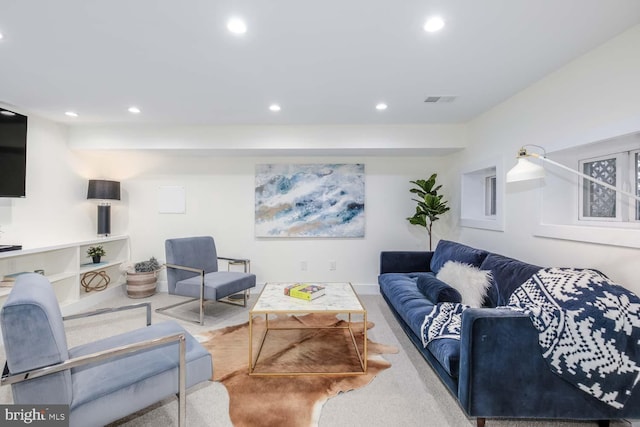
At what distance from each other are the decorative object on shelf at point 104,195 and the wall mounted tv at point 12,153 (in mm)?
810

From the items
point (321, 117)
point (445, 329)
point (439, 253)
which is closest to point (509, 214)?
point (439, 253)

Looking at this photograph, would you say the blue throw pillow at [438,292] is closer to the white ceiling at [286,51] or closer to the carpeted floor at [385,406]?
the carpeted floor at [385,406]

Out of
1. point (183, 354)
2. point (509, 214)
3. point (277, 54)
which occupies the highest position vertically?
point (277, 54)

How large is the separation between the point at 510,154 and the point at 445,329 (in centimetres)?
197

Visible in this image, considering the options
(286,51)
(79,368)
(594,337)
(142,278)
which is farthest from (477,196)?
(142,278)

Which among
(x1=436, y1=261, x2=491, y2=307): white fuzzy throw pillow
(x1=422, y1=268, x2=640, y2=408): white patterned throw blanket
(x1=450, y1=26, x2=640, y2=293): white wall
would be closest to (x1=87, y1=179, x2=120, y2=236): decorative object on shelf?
(x1=436, y1=261, x2=491, y2=307): white fuzzy throw pillow

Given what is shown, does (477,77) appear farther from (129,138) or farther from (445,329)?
(129,138)

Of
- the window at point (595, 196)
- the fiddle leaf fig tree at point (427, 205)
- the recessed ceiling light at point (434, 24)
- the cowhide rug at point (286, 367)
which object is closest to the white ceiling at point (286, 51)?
the recessed ceiling light at point (434, 24)

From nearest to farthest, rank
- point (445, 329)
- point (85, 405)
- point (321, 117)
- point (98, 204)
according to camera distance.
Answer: point (85, 405) → point (445, 329) → point (321, 117) → point (98, 204)

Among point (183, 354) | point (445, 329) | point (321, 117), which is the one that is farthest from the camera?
Answer: point (321, 117)

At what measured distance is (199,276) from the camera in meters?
3.49

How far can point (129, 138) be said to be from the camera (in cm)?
370

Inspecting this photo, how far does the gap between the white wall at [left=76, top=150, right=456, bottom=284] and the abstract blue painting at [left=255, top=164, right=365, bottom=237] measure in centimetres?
13

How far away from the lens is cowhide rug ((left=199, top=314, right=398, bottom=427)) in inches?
69.2
